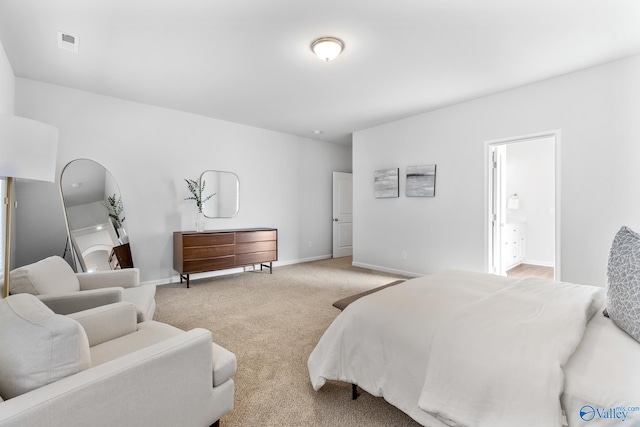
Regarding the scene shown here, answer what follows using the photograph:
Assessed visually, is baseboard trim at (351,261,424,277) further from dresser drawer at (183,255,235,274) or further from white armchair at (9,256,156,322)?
white armchair at (9,256,156,322)

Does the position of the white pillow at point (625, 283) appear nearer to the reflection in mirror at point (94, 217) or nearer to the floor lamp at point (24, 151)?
the floor lamp at point (24, 151)

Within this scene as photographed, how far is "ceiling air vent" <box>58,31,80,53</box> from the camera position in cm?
248

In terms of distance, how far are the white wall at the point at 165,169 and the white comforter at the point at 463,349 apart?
3599mm

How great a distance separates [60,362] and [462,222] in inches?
168

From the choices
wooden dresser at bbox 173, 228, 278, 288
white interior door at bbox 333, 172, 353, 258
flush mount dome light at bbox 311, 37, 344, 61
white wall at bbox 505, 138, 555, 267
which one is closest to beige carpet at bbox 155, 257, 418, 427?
wooden dresser at bbox 173, 228, 278, 288

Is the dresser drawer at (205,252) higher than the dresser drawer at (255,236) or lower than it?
lower

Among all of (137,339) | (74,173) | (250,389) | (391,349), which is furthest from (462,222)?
(74,173)

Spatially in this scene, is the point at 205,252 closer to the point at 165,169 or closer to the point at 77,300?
the point at 165,169

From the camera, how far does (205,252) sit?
4207mm

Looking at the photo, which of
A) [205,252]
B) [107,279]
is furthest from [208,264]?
[107,279]

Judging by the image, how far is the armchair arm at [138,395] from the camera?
2.83ft

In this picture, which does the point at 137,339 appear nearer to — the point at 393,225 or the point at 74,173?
the point at 74,173

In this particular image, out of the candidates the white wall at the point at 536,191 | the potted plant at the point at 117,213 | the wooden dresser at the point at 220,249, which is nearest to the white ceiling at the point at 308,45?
the potted plant at the point at 117,213

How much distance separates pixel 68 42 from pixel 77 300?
2337 millimetres
